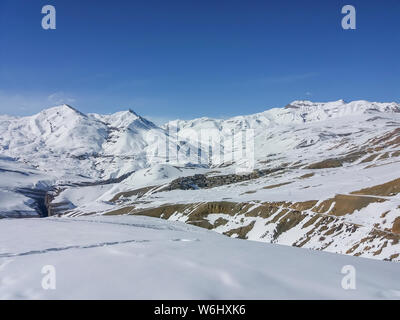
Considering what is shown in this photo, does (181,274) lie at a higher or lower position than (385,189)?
lower

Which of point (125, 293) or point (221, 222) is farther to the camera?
point (221, 222)

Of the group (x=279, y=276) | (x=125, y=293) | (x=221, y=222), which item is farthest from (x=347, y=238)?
(x=125, y=293)

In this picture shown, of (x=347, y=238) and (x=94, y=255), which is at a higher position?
(x=94, y=255)

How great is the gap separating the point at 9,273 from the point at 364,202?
82.1 m

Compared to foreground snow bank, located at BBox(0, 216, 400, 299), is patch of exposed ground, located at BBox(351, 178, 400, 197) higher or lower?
higher

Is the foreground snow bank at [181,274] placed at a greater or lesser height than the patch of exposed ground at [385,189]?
lesser

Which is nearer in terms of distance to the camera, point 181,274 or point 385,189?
point 181,274

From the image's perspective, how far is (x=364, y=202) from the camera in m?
77.8

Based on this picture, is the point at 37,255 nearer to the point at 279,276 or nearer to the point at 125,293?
the point at 125,293

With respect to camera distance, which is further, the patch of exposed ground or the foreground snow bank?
the patch of exposed ground

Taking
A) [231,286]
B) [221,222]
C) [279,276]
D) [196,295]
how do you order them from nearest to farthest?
[196,295]
[231,286]
[279,276]
[221,222]

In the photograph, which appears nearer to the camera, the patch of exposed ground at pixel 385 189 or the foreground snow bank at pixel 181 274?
the foreground snow bank at pixel 181 274
